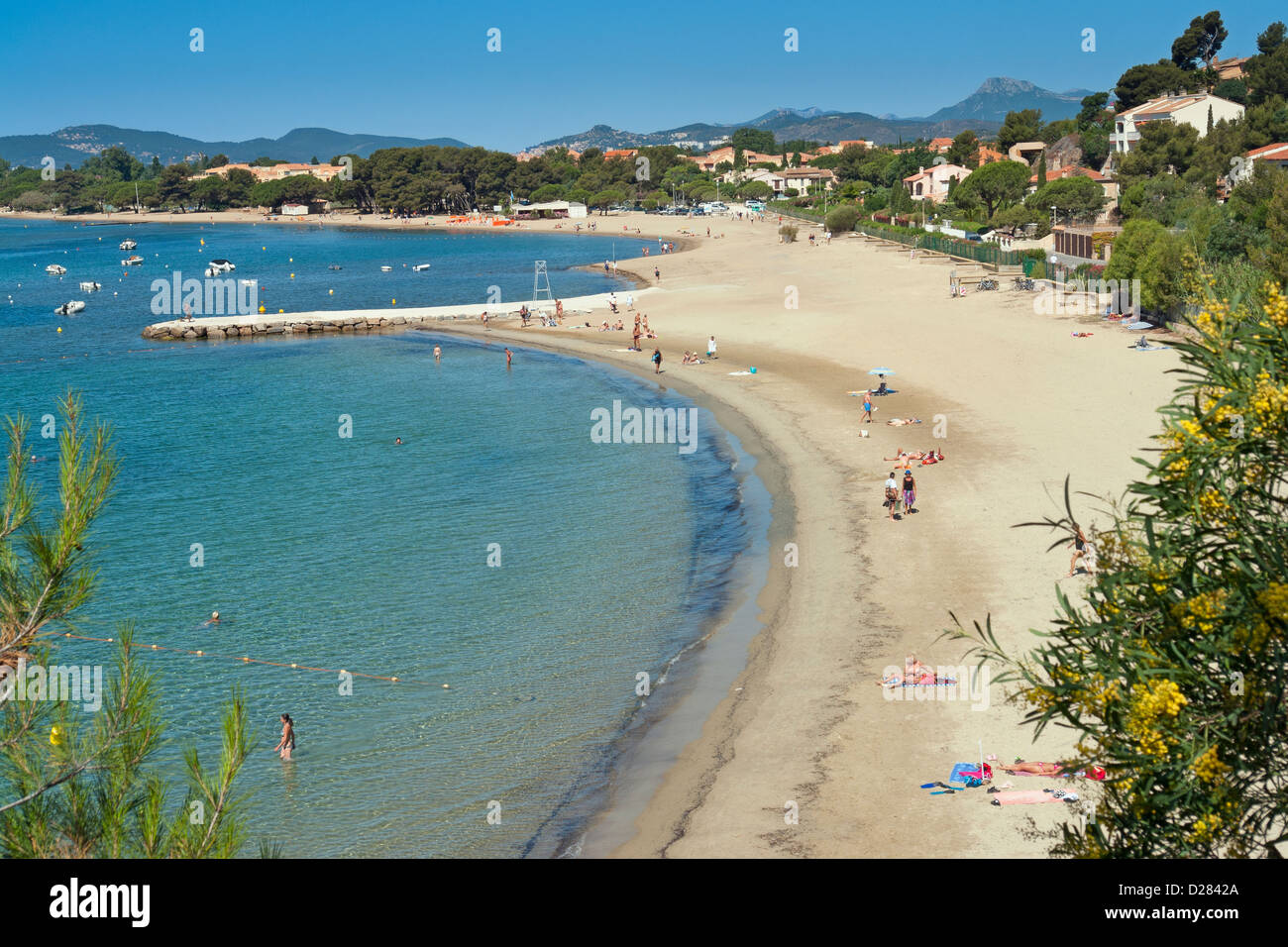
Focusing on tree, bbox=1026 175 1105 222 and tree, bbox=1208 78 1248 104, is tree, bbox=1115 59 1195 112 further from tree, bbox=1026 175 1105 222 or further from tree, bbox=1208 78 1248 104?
tree, bbox=1026 175 1105 222

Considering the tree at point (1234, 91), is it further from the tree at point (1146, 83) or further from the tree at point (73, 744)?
the tree at point (73, 744)

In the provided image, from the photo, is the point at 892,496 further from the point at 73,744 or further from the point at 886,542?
the point at 73,744

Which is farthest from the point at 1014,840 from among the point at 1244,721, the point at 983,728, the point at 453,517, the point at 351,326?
the point at 351,326

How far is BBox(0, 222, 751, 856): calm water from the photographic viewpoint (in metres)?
18.9

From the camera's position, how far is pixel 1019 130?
496ft

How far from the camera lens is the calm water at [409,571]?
18859 mm

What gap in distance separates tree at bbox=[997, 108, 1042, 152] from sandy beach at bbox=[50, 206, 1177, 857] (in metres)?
93.2

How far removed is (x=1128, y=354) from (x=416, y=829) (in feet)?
124

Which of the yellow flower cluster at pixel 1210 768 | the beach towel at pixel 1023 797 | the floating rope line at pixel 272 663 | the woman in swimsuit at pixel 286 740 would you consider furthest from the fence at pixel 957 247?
the yellow flower cluster at pixel 1210 768

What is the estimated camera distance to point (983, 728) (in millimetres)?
18391

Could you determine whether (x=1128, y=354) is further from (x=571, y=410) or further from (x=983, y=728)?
(x=983, y=728)

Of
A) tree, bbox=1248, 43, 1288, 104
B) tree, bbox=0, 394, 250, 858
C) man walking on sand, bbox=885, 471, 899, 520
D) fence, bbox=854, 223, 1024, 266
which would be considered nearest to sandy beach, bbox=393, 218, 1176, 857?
man walking on sand, bbox=885, 471, 899, 520

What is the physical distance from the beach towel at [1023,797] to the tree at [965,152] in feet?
467

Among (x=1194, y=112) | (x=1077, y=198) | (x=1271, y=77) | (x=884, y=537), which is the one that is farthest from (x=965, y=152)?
(x=884, y=537)
